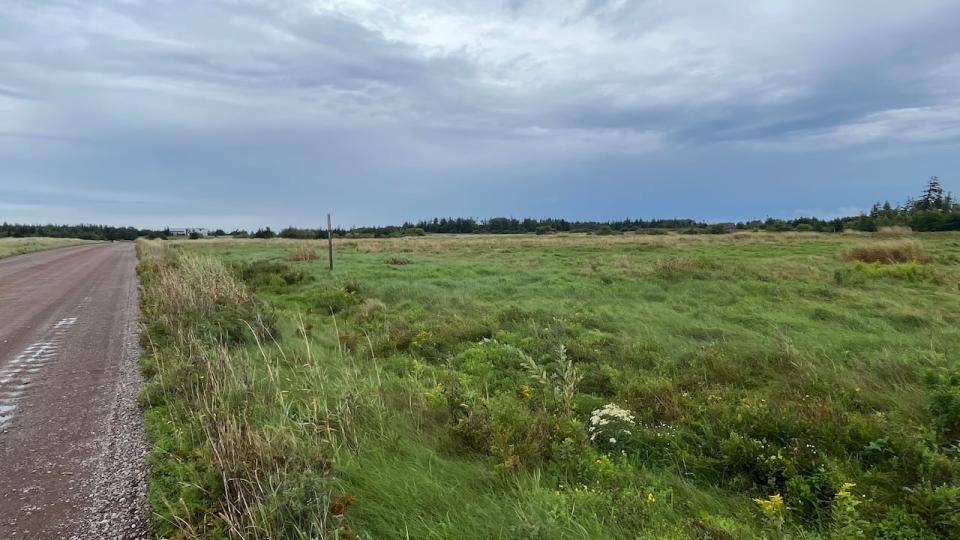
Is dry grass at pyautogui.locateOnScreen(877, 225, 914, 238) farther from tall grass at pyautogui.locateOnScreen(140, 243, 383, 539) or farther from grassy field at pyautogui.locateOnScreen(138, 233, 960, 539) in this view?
tall grass at pyautogui.locateOnScreen(140, 243, 383, 539)

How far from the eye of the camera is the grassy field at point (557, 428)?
322 centimetres

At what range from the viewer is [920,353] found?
22.8ft

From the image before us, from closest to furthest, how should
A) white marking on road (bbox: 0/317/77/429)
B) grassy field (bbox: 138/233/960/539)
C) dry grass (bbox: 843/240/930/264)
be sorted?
1. grassy field (bbox: 138/233/960/539)
2. white marking on road (bbox: 0/317/77/429)
3. dry grass (bbox: 843/240/930/264)

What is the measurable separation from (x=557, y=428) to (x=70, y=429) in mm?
4771

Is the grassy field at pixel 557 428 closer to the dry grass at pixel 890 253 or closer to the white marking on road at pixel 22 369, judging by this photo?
the white marking on road at pixel 22 369

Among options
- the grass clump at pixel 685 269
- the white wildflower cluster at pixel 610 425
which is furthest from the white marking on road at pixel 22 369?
the grass clump at pixel 685 269

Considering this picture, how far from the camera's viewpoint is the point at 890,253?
21.0 meters

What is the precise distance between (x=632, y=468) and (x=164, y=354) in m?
6.58

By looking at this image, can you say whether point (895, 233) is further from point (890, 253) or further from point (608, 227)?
point (608, 227)

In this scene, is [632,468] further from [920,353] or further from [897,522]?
[920,353]

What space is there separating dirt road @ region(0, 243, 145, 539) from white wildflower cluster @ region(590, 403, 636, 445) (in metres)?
3.62

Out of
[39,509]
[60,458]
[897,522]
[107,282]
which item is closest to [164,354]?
[60,458]

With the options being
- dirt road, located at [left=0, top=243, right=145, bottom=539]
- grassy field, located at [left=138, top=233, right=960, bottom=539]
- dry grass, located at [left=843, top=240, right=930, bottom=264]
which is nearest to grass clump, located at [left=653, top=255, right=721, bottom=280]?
grassy field, located at [left=138, top=233, right=960, bottom=539]

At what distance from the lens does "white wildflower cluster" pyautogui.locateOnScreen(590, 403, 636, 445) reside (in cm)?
467
